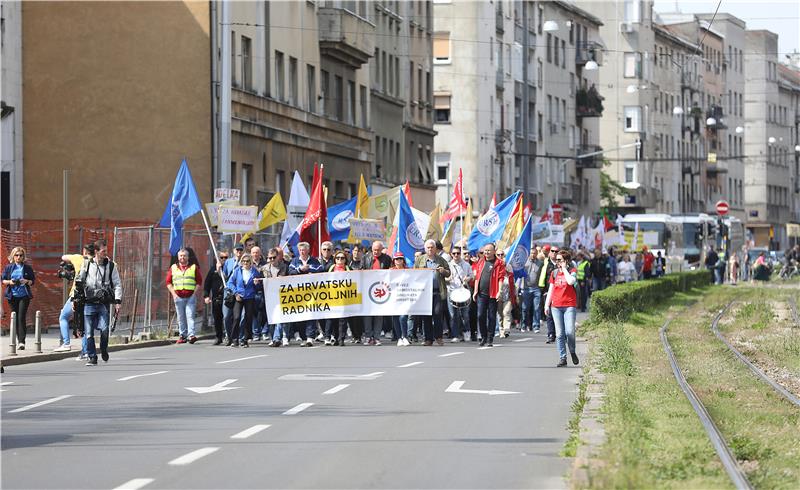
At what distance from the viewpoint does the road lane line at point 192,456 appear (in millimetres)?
12711

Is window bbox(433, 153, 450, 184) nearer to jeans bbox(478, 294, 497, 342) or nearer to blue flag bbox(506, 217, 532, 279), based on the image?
blue flag bbox(506, 217, 532, 279)

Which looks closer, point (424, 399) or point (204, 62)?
point (424, 399)

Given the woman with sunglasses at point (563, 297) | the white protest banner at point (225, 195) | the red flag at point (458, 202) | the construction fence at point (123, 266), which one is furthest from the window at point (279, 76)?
the woman with sunglasses at point (563, 297)

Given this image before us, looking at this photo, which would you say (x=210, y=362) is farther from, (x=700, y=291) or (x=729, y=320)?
(x=700, y=291)

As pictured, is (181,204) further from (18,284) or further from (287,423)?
(287,423)

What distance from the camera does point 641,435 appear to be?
43.9 feet

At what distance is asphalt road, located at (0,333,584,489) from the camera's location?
12.1m

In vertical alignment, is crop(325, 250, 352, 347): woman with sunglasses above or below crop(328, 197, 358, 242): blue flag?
below

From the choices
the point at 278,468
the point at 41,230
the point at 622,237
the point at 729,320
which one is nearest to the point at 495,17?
the point at 622,237

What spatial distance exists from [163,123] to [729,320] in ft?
49.5

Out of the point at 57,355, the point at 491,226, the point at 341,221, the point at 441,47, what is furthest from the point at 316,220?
the point at 441,47

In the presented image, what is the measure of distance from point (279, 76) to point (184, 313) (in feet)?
72.6

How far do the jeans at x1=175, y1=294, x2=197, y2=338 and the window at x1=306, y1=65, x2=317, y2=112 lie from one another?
25.0m

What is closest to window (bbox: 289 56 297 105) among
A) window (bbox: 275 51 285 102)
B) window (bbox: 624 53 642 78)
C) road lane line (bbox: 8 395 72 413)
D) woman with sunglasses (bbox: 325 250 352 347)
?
window (bbox: 275 51 285 102)
